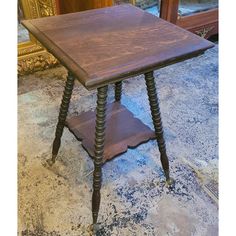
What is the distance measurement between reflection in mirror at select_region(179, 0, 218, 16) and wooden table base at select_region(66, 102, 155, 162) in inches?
44.1

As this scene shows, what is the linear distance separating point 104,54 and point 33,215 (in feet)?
2.17

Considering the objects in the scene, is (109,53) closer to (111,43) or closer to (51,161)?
(111,43)

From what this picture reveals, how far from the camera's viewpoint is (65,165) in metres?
1.25

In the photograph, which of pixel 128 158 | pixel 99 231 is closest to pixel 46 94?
pixel 128 158

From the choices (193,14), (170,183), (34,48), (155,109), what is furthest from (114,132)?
(193,14)

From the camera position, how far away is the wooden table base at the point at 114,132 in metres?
1.02

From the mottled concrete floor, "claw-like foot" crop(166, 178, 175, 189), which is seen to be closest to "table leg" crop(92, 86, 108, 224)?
the mottled concrete floor

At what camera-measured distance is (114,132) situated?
110cm

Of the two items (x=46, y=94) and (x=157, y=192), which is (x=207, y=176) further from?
(x=46, y=94)

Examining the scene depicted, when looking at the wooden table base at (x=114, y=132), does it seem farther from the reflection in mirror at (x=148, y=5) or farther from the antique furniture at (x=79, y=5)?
the reflection in mirror at (x=148, y=5)

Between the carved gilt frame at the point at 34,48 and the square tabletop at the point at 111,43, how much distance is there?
0.83 metres

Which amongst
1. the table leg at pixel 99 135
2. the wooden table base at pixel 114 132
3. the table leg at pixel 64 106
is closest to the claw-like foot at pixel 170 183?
the wooden table base at pixel 114 132

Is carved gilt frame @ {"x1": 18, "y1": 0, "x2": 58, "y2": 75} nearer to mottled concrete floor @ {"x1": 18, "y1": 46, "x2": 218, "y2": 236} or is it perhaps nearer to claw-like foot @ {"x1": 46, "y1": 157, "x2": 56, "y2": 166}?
mottled concrete floor @ {"x1": 18, "y1": 46, "x2": 218, "y2": 236}

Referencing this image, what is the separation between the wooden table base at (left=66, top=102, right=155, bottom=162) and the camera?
1.02 meters
